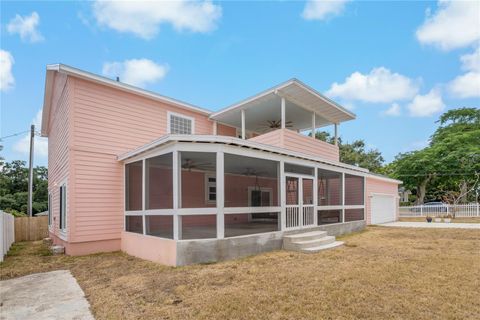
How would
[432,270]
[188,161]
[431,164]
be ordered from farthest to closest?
1. [431,164]
2. [188,161]
3. [432,270]

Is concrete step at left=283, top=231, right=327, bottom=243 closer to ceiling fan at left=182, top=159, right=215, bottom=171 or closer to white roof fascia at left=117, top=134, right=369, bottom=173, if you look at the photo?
white roof fascia at left=117, top=134, right=369, bottom=173

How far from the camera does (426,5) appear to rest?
12.4m

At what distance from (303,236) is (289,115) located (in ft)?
21.1

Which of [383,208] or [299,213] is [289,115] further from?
[383,208]

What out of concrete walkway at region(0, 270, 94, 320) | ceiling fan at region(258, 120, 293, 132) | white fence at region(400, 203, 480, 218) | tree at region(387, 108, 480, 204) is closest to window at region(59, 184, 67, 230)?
concrete walkway at region(0, 270, 94, 320)

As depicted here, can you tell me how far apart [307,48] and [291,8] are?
4058 millimetres

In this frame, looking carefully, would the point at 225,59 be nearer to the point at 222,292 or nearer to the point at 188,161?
the point at 188,161

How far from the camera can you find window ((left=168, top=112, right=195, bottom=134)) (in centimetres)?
1138

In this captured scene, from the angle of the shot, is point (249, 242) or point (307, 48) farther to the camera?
point (307, 48)

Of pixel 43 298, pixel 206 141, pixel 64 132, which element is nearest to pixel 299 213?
pixel 206 141

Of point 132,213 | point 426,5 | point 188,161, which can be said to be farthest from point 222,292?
point 426,5

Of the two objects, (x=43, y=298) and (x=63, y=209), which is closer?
(x=43, y=298)

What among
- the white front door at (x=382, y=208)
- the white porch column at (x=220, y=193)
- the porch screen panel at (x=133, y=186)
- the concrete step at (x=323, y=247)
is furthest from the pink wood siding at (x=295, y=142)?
the white front door at (x=382, y=208)

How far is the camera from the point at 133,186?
10688 millimetres
